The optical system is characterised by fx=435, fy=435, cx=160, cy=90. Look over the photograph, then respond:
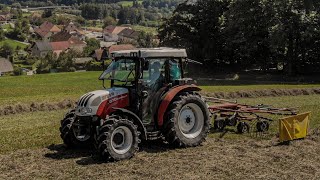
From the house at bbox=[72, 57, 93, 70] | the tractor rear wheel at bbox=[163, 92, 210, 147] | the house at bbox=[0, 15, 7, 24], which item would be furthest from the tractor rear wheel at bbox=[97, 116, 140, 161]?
the house at bbox=[0, 15, 7, 24]

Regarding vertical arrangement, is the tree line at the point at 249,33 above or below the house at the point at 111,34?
below

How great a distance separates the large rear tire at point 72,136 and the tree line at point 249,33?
3052 centimetres

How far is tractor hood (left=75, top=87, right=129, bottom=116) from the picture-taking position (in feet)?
35.7

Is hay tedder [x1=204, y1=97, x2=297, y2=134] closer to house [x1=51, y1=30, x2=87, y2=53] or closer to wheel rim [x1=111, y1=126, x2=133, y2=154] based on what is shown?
wheel rim [x1=111, y1=126, x2=133, y2=154]

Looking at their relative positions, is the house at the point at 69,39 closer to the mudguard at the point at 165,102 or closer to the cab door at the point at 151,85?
the cab door at the point at 151,85

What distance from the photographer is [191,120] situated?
40.7 ft

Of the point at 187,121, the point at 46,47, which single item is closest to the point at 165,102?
the point at 187,121

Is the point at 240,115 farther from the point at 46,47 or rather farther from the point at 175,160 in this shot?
the point at 46,47

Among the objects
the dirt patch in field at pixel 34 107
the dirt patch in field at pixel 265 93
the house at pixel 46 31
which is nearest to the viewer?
the dirt patch in field at pixel 34 107

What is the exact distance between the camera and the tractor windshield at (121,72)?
11.7 meters

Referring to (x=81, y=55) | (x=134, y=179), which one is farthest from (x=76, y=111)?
(x=81, y=55)

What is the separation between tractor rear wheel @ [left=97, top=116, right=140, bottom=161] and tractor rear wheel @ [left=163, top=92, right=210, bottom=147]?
1.10m

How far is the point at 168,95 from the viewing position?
11719 millimetres

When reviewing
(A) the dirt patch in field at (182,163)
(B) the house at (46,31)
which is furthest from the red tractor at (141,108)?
(B) the house at (46,31)
